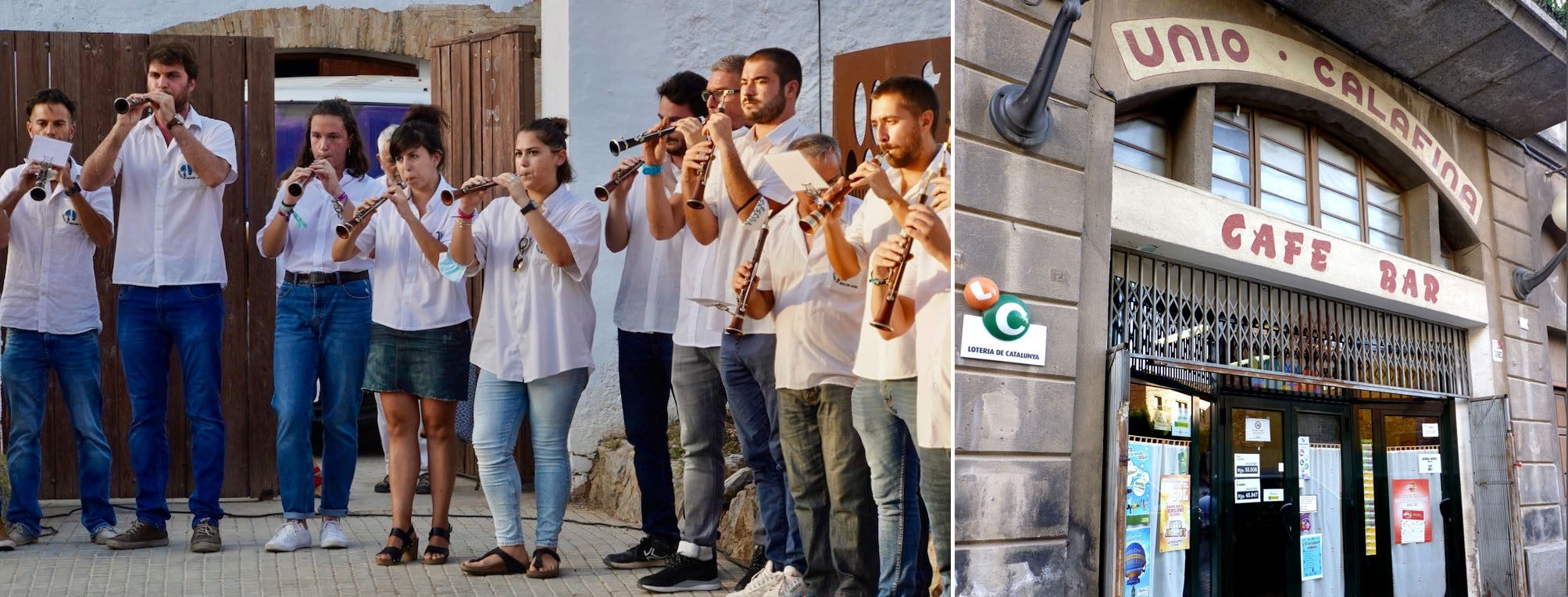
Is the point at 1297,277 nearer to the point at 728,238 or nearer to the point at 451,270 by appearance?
the point at 728,238

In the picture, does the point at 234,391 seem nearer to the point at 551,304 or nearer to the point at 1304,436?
→ the point at 551,304

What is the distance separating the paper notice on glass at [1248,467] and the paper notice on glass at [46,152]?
11.9ft

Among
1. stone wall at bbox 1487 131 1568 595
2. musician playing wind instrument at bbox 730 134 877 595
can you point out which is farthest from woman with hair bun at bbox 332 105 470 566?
stone wall at bbox 1487 131 1568 595

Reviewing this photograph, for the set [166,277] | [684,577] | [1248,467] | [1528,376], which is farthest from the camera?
[166,277]

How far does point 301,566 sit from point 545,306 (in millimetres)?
961

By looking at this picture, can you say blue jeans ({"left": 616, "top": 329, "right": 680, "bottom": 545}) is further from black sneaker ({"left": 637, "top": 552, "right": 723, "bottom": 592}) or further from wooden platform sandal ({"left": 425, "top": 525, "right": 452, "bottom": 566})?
wooden platform sandal ({"left": 425, "top": 525, "right": 452, "bottom": 566})

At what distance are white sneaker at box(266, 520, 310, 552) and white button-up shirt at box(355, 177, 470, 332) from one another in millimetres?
652

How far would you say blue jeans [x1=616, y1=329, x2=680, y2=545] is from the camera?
472 cm

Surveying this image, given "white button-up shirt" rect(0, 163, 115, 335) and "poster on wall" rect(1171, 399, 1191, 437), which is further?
"white button-up shirt" rect(0, 163, 115, 335)

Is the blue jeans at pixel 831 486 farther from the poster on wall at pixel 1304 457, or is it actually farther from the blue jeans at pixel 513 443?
the poster on wall at pixel 1304 457

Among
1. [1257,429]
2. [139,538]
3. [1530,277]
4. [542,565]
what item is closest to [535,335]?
[542,565]

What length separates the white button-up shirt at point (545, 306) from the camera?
469cm

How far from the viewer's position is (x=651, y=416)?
4.77 m

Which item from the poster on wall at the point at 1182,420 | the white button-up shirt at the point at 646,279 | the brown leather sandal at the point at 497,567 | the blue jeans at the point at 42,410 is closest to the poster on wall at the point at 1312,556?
the poster on wall at the point at 1182,420
